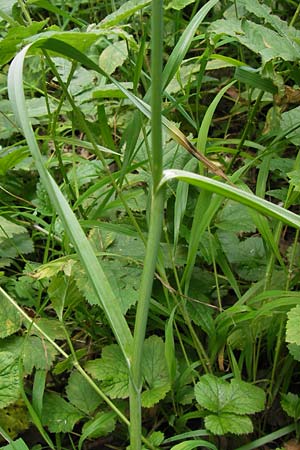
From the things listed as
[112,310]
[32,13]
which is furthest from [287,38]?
[32,13]

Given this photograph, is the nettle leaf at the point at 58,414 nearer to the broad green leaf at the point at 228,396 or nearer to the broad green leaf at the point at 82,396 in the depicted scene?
the broad green leaf at the point at 82,396

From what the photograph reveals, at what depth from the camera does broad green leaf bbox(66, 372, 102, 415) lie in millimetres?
1142

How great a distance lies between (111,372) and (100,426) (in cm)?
9

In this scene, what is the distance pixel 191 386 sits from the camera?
1173mm

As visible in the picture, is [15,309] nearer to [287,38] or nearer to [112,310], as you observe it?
[112,310]

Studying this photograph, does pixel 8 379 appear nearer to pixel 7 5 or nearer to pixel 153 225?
pixel 153 225

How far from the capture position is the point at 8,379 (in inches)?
40.1

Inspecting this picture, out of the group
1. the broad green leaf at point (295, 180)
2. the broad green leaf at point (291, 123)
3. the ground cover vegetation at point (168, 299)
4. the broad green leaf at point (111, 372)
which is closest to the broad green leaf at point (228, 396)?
the ground cover vegetation at point (168, 299)

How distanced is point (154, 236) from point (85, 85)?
76 cm

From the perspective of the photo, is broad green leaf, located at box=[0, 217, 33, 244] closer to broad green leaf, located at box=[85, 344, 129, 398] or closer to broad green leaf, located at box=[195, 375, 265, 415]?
broad green leaf, located at box=[85, 344, 129, 398]

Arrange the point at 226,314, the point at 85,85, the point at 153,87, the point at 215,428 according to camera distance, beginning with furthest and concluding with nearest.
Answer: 1. the point at 85,85
2. the point at 226,314
3. the point at 215,428
4. the point at 153,87

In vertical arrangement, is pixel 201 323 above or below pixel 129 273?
below

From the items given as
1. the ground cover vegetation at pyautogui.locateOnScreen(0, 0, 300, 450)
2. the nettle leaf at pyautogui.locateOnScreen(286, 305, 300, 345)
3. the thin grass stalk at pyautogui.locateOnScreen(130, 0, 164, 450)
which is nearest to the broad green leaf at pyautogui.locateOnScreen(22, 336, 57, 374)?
the ground cover vegetation at pyautogui.locateOnScreen(0, 0, 300, 450)

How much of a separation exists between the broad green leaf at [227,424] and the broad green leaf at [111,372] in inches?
6.0
